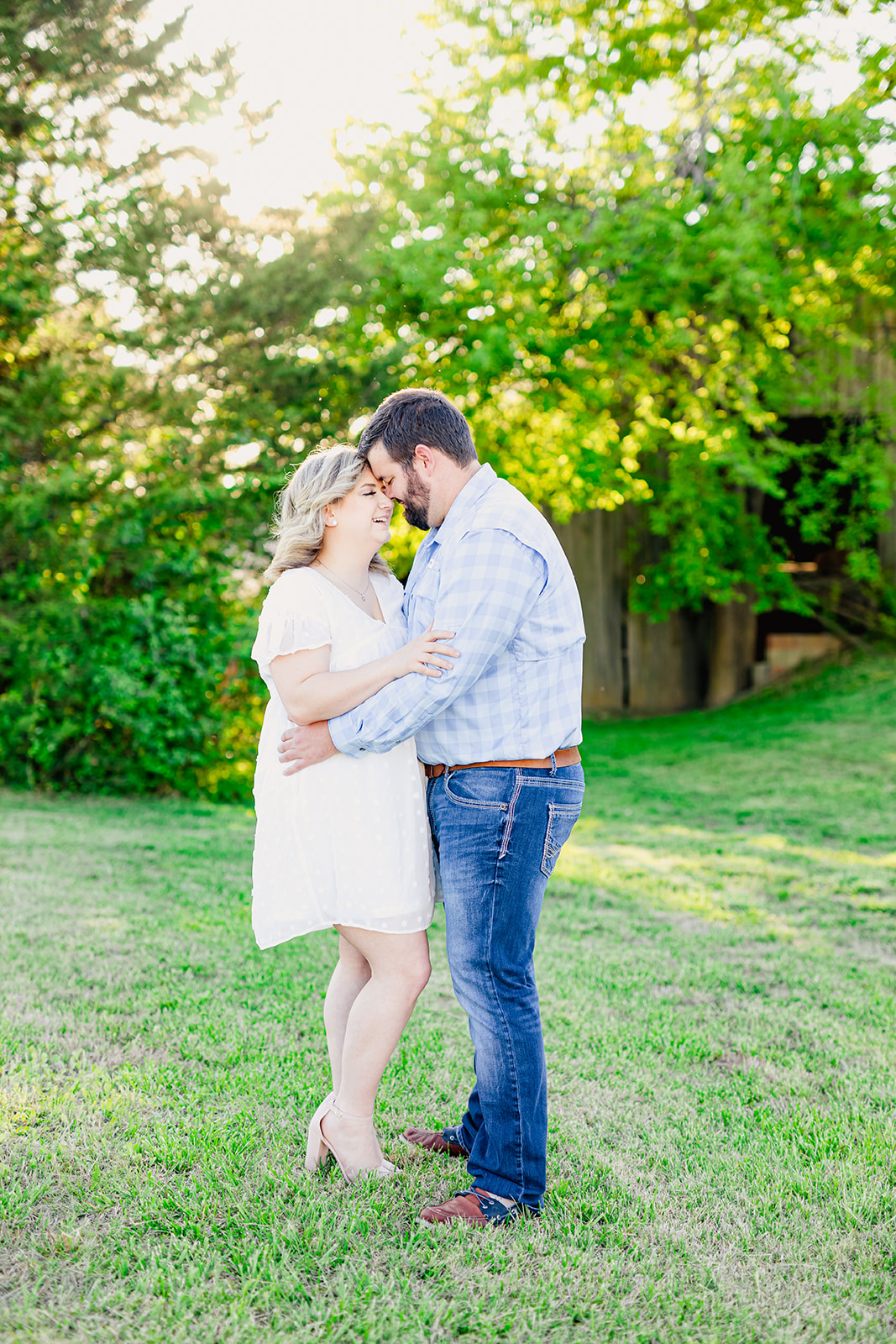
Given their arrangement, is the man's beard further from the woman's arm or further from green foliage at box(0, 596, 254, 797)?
green foliage at box(0, 596, 254, 797)

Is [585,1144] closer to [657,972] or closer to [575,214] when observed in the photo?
[657,972]

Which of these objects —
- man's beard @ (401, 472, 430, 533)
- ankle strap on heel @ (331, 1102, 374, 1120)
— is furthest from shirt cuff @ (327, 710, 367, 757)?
ankle strap on heel @ (331, 1102, 374, 1120)

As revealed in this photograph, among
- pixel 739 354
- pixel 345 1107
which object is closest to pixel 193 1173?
pixel 345 1107

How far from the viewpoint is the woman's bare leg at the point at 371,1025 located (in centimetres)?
273

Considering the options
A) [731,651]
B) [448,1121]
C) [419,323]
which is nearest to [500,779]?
[448,1121]

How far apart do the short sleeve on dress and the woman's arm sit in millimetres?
21

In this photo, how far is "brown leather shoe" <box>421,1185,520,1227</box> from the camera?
8.44 ft

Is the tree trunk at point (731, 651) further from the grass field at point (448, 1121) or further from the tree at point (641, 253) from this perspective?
the grass field at point (448, 1121)

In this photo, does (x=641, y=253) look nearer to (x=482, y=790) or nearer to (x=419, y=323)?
(x=419, y=323)

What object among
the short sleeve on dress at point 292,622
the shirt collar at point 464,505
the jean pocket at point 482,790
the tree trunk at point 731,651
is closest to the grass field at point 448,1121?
the jean pocket at point 482,790

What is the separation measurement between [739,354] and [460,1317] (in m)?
11.5

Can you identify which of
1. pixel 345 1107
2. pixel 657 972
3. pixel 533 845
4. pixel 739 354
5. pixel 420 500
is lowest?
pixel 657 972

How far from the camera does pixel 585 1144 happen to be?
10.0ft

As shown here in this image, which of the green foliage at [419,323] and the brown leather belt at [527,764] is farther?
the green foliage at [419,323]
